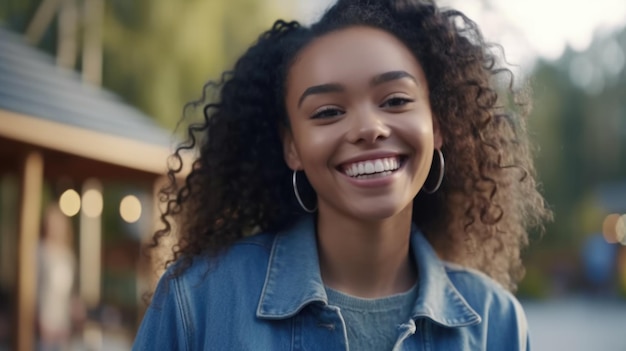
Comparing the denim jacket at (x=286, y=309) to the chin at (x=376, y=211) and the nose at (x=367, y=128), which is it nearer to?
the chin at (x=376, y=211)

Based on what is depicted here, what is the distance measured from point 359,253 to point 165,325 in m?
0.53

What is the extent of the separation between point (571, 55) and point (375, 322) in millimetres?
43358

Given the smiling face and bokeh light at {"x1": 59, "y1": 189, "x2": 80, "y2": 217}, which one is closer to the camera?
the smiling face

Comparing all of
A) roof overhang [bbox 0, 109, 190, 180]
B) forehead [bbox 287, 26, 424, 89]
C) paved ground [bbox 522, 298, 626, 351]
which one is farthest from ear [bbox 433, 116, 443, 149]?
paved ground [bbox 522, 298, 626, 351]

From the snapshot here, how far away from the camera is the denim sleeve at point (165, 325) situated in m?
2.32

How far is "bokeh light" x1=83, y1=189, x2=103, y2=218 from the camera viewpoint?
11.7 meters

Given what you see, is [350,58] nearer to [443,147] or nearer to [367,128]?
[367,128]

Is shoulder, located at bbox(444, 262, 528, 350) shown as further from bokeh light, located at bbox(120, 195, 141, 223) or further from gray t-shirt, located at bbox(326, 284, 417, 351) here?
bokeh light, located at bbox(120, 195, 141, 223)

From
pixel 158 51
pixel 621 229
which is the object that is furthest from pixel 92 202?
pixel 621 229

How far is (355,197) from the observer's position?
2.39 meters

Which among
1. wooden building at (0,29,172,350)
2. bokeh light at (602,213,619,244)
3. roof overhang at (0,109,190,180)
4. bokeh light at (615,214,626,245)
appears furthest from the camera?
bokeh light at (602,213,619,244)

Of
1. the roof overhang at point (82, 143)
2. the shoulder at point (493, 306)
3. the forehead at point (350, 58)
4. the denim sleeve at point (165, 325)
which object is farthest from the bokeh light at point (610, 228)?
the denim sleeve at point (165, 325)

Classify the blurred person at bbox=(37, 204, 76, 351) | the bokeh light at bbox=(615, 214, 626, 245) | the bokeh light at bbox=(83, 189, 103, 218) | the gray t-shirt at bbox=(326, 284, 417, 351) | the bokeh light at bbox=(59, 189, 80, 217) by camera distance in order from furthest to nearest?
the bokeh light at bbox=(615, 214, 626, 245), the bokeh light at bbox=(83, 189, 103, 218), the bokeh light at bbox=(59, 189, 80, 217), the blurred person at bbox=(37, 204, 76, 351), the gray t-shirt at bbox=(326, 284, 417, 351)

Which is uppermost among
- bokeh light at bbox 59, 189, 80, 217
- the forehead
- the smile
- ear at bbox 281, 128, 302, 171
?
bokeh light at bbox 59, 189, 80, 217
